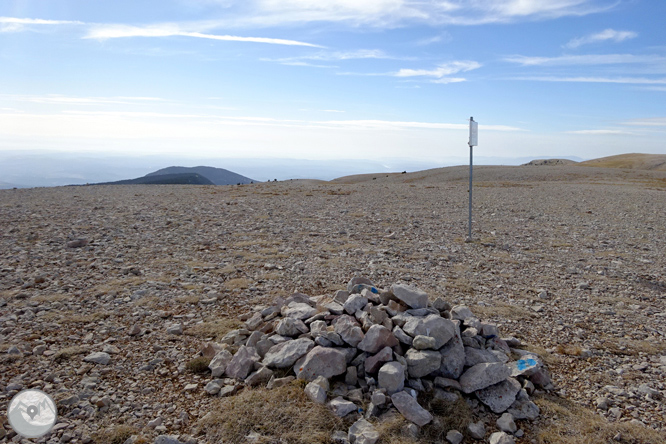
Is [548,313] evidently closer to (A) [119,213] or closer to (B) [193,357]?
(B) [193,357]

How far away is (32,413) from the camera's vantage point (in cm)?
443

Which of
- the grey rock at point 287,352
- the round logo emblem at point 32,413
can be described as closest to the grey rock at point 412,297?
the grey rock at point 287,352

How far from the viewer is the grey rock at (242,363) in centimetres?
515

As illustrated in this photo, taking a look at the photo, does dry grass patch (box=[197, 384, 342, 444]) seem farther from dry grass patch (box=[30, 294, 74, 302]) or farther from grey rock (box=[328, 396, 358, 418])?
dry grass patch (box=[30, 294, 74, 302])

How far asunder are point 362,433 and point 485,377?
1675mm

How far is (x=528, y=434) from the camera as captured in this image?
14.4ft

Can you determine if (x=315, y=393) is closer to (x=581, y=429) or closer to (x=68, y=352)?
(x=581, y=429)

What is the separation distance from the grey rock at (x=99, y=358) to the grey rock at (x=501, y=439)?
4.74m

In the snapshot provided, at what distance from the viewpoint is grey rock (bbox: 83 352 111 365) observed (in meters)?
5.41

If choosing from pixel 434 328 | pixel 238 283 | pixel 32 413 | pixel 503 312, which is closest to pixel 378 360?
pixel 434 328

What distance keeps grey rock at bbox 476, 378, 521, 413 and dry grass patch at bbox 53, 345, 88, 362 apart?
17.0 feet

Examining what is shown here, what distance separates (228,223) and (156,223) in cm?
247

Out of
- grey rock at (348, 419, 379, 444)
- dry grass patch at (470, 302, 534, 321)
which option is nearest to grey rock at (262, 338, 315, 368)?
grey rock at (348, 419, 379, 444)

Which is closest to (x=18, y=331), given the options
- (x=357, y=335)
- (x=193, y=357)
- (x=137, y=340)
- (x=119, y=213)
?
(x=137, y=340)
